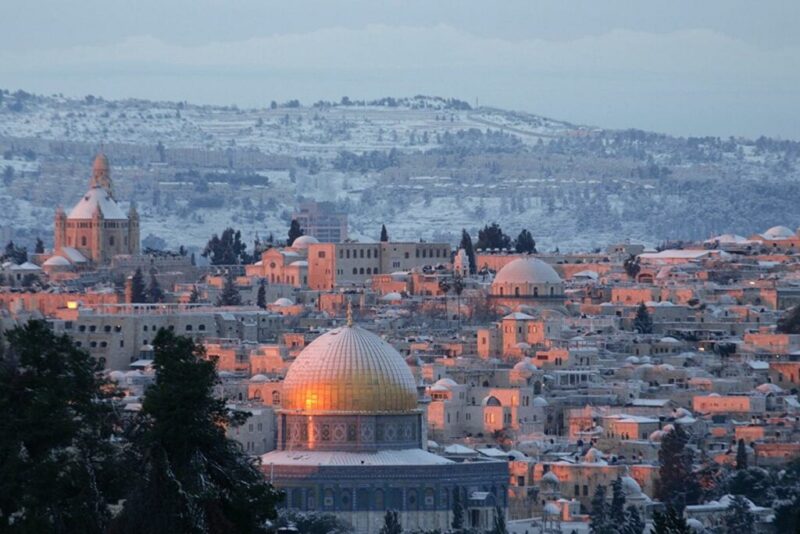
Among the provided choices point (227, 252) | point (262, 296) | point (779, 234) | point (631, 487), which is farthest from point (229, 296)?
point (631, 487)

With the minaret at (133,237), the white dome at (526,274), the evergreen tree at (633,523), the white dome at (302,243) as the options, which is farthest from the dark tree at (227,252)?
the evergreen tree at (633,523)

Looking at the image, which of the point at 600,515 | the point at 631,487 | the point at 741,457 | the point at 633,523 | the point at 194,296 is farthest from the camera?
the point at 194,296

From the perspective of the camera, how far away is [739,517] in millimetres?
90938

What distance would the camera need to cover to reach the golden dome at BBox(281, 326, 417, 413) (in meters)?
95.6

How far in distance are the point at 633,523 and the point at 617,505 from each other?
3942mm

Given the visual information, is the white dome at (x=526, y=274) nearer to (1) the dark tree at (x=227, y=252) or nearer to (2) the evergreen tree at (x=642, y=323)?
(2) the evergreen tree at (x=642, y=323)

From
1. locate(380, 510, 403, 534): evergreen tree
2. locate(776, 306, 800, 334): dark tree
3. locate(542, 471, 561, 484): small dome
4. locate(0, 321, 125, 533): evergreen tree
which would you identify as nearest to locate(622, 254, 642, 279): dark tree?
locate(776, 306, 800, 334): dark tree

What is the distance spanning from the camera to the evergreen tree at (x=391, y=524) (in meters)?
88.4

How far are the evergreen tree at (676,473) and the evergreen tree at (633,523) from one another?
3222 mm

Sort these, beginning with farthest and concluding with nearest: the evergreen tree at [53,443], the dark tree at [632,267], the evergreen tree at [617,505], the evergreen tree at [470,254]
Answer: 1. the dark tree at [632,267]
2. the evergreen tree at [470,254]
3. the evergreen tree at [617,505]
4. the evergreen tree at [53,443]

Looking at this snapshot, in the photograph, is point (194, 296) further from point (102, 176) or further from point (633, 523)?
point (633, 523)

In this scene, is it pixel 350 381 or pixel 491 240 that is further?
pixel 491 240

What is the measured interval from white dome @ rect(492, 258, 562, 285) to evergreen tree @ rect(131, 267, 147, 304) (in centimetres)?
1114

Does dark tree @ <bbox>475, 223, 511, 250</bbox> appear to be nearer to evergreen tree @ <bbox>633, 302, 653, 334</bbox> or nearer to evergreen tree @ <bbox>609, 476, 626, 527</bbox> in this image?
evergreen tree @ <bbox>633, 302, 653, 334</bbox>
